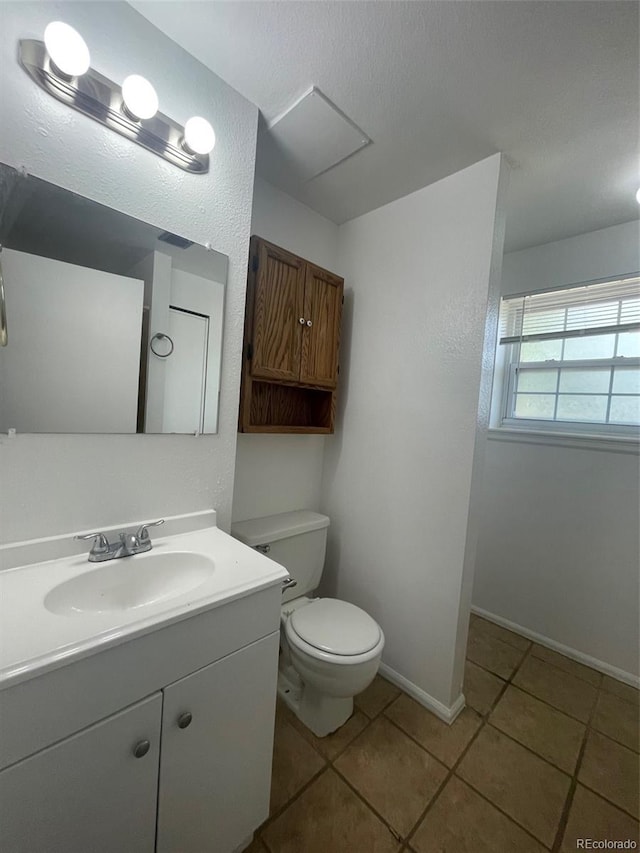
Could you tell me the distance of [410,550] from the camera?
158 centimetres

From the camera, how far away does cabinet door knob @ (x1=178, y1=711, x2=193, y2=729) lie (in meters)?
0.76

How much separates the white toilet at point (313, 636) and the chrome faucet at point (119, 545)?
0.49m

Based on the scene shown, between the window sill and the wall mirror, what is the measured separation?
5.87 feet

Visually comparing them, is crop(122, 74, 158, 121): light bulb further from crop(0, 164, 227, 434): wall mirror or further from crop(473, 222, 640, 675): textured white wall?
crop(473, 222, 640, 675): textured white wall

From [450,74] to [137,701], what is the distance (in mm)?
1879

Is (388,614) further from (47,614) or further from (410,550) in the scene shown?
(47,614)

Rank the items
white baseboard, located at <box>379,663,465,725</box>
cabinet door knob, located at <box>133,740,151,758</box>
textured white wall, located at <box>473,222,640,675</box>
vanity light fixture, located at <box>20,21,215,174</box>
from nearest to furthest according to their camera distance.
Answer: cabinet door knob, located at <box>133,740,151,758</box> → vanity light fixture, located at <box>20,21,215,174</box> → white baseboard, located at <box>379,663,465,725</box> → textured white wall, located at <box>473,222,640,675</box>

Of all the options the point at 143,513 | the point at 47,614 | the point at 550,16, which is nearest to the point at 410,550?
the point at 143,513

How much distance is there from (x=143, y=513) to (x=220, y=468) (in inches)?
11.5

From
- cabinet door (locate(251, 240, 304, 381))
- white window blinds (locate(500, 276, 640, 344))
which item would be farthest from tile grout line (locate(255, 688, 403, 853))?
white window blinds (locate(500, 276, 640, 344))

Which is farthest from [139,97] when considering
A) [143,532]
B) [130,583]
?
[130,583]

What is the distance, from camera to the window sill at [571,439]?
5.52 ft

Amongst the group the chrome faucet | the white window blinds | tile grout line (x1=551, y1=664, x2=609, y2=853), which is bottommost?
tile grout line (x1=551, y1=664, x2=609, y2=853)

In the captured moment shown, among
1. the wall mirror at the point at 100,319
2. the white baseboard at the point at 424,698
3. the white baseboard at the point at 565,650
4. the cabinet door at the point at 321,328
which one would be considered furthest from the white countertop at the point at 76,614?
the white baseboard at the point at 565,650
